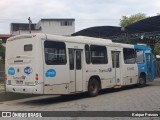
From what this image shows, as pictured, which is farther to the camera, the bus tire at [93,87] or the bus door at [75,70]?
the bus tire at [93,87]

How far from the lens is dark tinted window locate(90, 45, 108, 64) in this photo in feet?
57.2

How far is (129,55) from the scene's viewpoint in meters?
21.2

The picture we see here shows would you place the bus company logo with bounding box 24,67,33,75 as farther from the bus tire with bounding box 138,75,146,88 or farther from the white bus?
the bus tire with bounding box 138,75,146,88

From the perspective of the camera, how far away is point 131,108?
12422mm

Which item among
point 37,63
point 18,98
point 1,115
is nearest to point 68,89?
point 37,63

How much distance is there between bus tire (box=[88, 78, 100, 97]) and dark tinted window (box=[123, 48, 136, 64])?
3.64m

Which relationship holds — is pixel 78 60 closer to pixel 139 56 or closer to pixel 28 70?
pixel 28 70

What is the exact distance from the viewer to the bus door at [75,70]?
15.7m

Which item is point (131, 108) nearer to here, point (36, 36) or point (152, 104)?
point (152, 104)

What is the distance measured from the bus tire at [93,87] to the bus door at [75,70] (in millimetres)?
900

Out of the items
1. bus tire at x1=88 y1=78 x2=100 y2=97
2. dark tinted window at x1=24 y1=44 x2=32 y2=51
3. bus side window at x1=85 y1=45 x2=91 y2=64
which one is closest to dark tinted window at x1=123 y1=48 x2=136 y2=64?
bus tire at x1=88 y1=78 x2=100 y2=97

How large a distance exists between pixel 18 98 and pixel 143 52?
31.1 ft

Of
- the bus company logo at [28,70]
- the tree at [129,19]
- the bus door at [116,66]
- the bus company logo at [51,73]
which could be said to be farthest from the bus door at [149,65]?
the tree at [129,19]

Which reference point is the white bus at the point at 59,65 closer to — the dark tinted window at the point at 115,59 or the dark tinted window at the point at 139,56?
the dark tinted window at the point at 115,59
